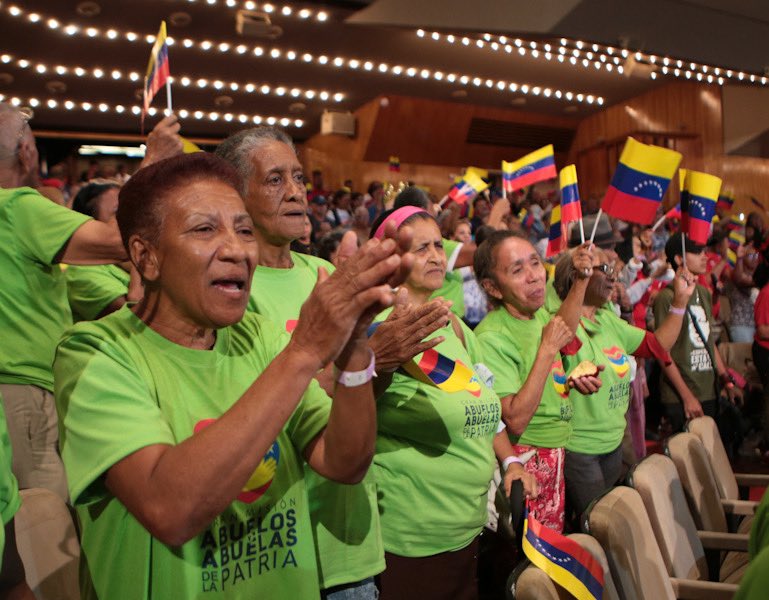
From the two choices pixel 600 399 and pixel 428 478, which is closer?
pixel 428 478

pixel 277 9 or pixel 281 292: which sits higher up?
pixel 277 9

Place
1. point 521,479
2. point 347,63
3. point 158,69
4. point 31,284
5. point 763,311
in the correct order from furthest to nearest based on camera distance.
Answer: point 347,63
point 763,311
point 158,69
point 521,479
point 31,284

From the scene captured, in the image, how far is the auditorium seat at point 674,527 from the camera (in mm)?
2561

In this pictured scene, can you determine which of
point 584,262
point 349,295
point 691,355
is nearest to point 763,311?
point 691,355

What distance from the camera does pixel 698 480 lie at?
315 centimetres

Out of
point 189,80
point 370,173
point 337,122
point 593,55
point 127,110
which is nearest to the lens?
point 593,55

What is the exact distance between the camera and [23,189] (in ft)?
7.69

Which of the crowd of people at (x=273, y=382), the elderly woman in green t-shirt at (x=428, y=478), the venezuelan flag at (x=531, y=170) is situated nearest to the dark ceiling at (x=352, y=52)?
the venezuelan flag at (x=531, y=170)

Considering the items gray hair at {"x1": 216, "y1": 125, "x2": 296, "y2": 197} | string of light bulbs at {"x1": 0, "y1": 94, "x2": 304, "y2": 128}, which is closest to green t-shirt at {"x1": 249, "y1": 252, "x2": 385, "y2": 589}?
gray hair at {"x1": 216, "y1": 125, "x2": 296, "y2": 197}

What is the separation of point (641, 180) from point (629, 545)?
2018 mm

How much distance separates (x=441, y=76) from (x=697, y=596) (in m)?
11.8

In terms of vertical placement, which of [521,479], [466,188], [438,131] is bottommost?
[521,479]

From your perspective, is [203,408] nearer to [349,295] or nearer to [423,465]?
[349,295]

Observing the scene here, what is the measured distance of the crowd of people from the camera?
3.73 ft
